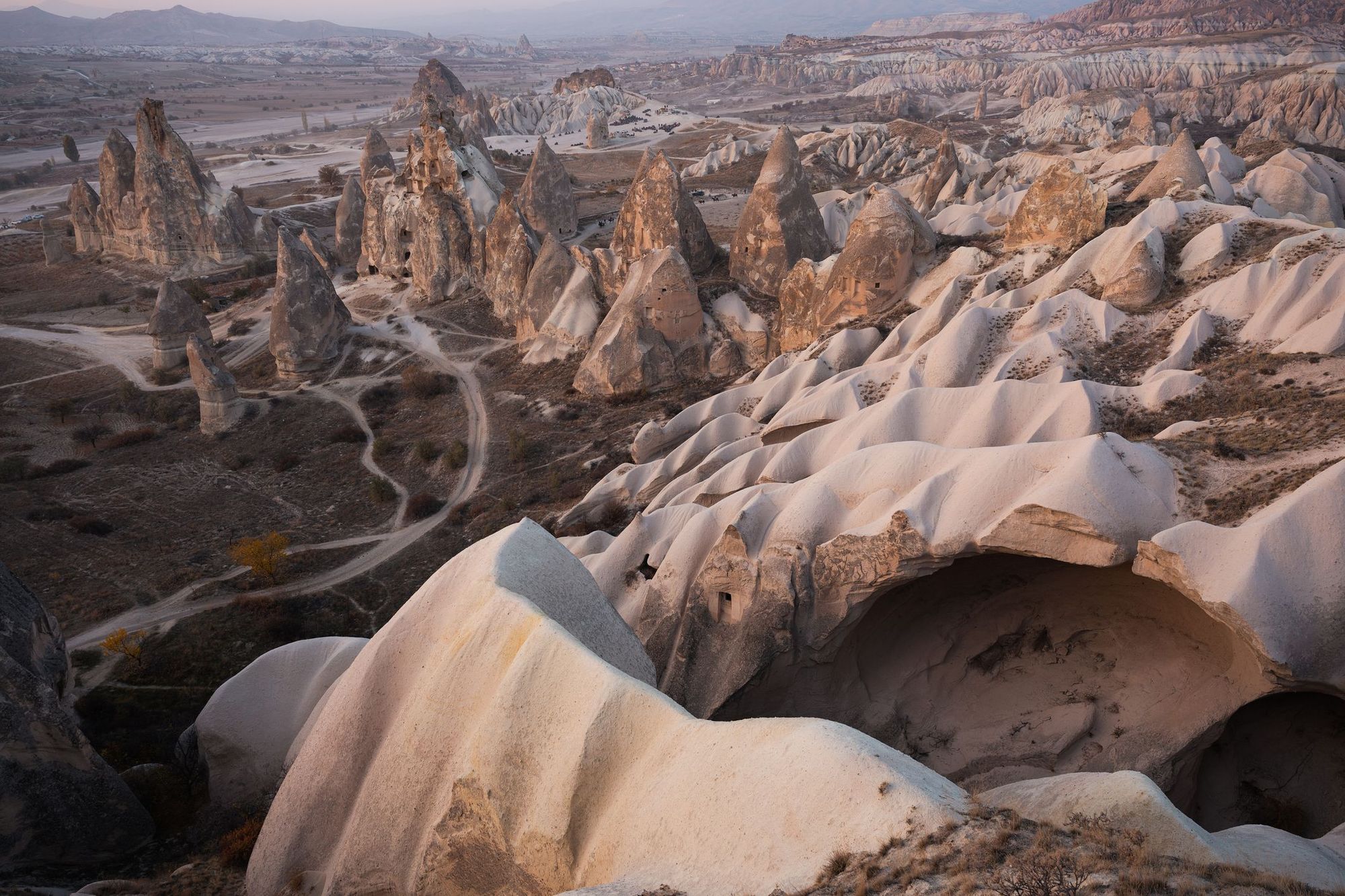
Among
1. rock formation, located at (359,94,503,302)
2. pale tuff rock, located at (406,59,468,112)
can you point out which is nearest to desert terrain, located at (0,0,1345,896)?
rock formation, located at (359,94,503,302)

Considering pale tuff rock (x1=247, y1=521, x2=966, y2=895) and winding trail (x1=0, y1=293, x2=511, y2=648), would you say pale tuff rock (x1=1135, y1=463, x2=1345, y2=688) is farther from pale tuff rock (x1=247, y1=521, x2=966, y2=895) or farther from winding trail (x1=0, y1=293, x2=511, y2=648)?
winding trail (x1=0, y1=293, x2=511, y2=648)

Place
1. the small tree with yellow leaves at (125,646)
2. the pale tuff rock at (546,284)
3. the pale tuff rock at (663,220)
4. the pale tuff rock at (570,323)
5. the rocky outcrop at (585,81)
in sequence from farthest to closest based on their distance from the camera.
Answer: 1. the rocky outcrop at (585,81)
2. the pale tuff rock at (546,284)
3. the pale tuff rock at (663,220)
4. the pale tuff rock at (570,323)
5. the small tree with yellow leaves at (125,646)

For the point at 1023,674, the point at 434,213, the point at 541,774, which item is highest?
the point at 434,213

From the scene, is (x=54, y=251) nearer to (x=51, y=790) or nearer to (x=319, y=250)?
(x=319, y=250)

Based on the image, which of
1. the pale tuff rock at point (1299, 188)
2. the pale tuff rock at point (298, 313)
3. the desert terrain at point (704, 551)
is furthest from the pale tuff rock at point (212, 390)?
the pale tuff rock at point (1299, 188)

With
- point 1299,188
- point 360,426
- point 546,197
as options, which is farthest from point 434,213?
point 1299,188

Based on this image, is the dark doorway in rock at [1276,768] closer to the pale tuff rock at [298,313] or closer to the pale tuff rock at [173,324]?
the pale tuff rock at [298,313]
